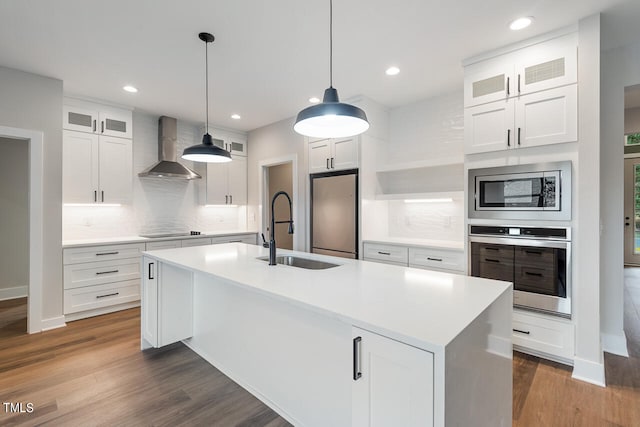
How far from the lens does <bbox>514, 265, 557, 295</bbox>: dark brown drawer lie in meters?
2.39

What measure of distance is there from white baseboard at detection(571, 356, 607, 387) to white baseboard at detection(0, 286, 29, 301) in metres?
6.49

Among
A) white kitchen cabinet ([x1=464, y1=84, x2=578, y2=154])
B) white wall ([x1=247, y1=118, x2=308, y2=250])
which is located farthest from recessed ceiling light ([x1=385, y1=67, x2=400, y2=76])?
white wall ([x1=247, y1=118, x2=308, y2=250])

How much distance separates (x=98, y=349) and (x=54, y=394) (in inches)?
27.2

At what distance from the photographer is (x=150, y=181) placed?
452 centimetres

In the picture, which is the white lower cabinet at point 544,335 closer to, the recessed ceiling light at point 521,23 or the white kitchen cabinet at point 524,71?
the white kitchen cabinet at point 524,71

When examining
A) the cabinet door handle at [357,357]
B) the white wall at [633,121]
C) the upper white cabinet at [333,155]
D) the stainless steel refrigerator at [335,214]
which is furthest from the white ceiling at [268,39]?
the white wall at [633,121]

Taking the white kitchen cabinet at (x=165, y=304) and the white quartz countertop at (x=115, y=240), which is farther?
the white quartz countertop at (x=115, y=240)

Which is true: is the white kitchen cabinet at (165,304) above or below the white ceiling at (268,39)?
below

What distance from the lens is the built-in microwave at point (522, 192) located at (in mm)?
2328

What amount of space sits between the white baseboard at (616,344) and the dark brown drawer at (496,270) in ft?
3.47

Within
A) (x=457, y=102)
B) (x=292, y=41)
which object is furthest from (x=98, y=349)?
(x=457, y=102)

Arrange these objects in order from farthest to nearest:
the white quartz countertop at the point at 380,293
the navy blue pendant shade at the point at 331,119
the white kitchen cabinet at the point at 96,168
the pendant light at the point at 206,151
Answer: the white kitchen cabinet at the point at 96,168
the pendant light at the point at 206,151
the navy blue pendant shade at the point at 331,119
the white quartz countertop at the point at 380,293

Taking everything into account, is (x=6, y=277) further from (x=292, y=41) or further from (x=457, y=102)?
(x=457, y=102)

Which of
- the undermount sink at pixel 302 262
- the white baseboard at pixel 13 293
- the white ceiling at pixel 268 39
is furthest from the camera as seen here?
the white baseboard at pixel 13 293
